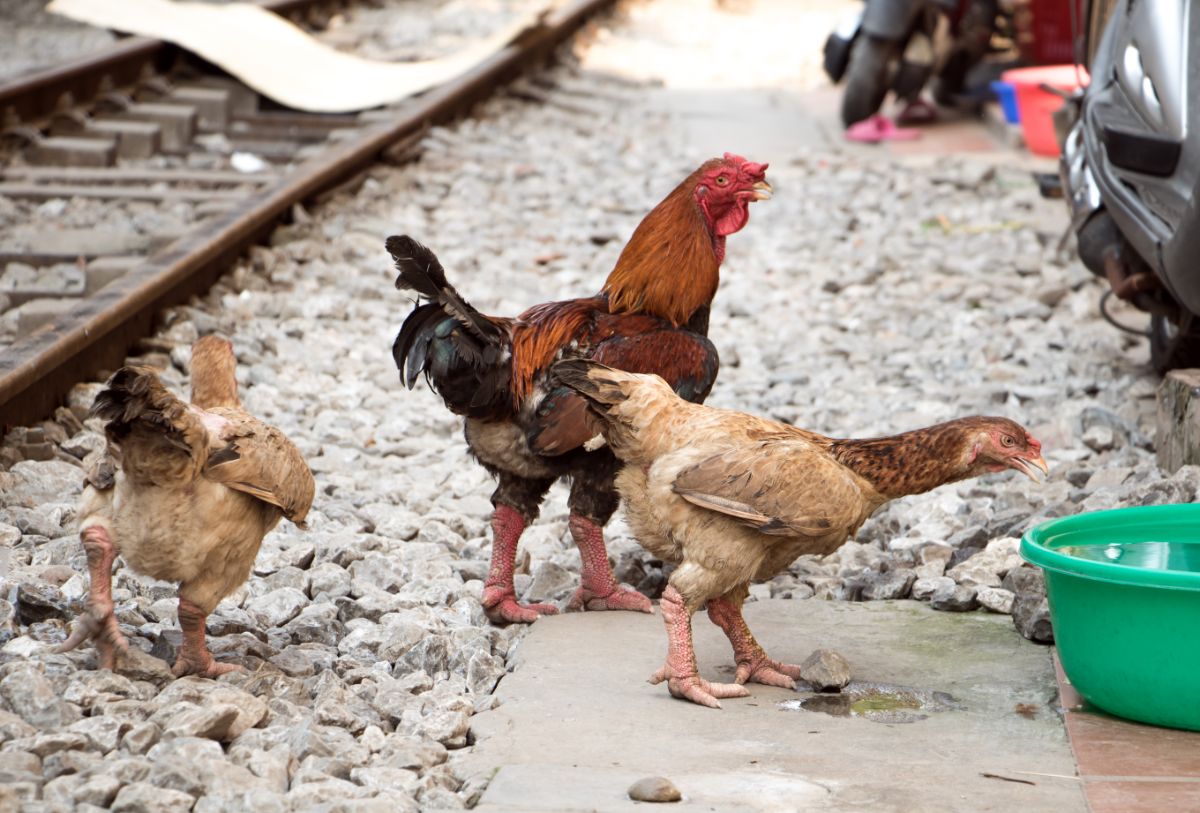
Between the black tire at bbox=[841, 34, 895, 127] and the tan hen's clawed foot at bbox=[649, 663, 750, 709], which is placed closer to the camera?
the tan hen's clawed foot at bbox=[649, 663, 750, 709]

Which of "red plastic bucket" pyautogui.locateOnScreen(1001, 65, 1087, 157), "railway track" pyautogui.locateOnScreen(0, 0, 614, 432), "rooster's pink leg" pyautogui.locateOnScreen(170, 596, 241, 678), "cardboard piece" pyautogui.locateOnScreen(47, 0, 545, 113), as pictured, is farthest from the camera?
"cardboard piece" pyautogui.locateOnScreen(47, 0, 545, 113)

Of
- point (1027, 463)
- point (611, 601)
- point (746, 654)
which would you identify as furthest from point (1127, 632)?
point (611, 601)

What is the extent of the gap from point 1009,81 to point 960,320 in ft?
12.7

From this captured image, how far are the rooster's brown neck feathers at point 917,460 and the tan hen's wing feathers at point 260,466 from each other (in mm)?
1500

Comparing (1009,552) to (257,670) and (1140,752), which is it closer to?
(1140,752)

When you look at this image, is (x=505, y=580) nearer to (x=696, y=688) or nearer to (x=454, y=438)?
(x=696, y=688)

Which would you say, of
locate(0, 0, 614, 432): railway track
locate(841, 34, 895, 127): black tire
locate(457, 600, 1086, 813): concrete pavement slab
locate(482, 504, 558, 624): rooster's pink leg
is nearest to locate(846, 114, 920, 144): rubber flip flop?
locate(841, 34, 895, 127): black tire

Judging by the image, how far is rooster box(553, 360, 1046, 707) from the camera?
12.6ft

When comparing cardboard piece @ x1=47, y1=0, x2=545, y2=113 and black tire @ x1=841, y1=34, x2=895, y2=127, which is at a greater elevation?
black tire @ x1=841, y1=34, x2=895, y2=127

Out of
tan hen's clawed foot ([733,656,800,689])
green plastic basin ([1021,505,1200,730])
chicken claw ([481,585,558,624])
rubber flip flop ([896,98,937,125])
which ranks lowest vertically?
chicken claw ([481,585,558,624])

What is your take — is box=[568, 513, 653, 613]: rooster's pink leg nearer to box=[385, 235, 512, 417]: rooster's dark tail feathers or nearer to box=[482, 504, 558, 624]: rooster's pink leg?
box=[482, 504, 558, 624]: rooster's pink leg

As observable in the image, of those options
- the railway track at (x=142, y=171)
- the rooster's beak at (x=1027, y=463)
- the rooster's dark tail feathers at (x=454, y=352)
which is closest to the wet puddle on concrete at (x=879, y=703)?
the rooster's beak at (x=1027, y=463)

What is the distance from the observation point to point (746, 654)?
4.10 metres

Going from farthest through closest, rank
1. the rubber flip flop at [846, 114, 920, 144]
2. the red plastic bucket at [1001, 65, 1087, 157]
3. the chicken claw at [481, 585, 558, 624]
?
the rubber flip flop at [846, 114, 920, 144]
the red plastic bucket at [1001, 65, 1087, 157]
the chicken claw at [481, 585, 558, 624]
